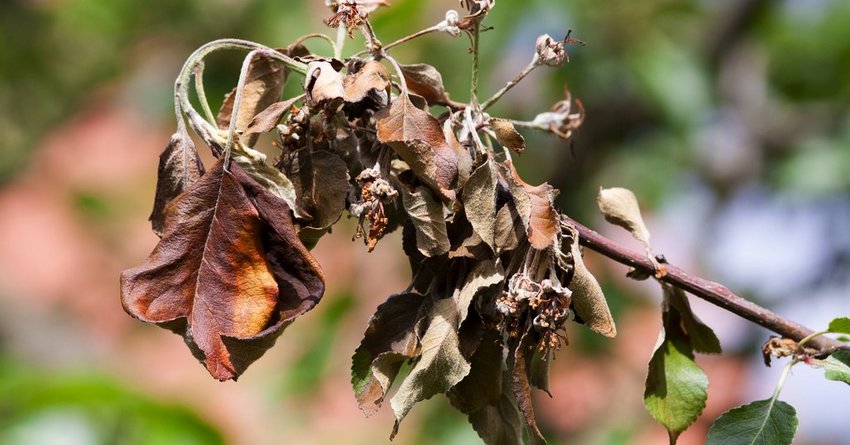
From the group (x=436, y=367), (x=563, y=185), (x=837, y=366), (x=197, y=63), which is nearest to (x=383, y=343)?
(x=436, y=367)

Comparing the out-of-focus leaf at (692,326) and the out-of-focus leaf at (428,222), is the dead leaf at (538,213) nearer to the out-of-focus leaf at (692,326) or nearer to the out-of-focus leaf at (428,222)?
the out-of-focus leaf at (428,222)

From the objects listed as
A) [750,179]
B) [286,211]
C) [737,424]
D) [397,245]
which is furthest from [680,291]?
[750,179]

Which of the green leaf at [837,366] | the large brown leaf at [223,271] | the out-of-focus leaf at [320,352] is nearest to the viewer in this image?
the large brown leaf at [223,271]

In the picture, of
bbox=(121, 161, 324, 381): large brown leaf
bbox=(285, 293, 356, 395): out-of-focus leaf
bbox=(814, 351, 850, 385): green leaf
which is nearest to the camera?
bbox=(121, 161, 324, 381): large brown leaf

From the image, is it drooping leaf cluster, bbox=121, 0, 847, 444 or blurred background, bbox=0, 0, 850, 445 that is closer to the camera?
drooping leaf cluster, bbox=121, 0, 847, 444

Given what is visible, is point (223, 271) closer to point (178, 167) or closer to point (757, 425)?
point (178, 167)

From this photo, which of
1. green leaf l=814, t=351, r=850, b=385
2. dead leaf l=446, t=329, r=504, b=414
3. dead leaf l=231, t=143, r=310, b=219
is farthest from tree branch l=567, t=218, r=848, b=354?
dead leaf l=231, t=143, r=310, b=219

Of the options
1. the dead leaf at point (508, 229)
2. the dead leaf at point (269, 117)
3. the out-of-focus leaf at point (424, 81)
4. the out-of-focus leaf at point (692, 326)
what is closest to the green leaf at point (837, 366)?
the out-of-focus leaf at point (692, 326)

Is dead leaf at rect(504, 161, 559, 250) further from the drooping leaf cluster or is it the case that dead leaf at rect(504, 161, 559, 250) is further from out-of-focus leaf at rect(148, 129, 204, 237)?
out-of-focus leaf at rect(148, 129, 204, 237)
